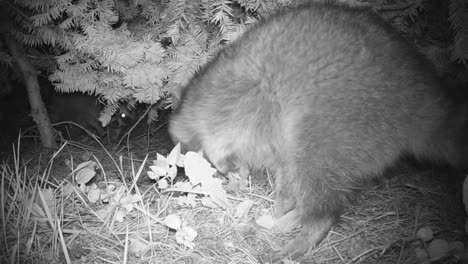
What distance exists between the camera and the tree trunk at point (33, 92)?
2.98 m

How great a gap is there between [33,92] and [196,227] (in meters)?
1.66

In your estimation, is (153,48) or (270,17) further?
(153,48)

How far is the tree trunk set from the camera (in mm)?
2984

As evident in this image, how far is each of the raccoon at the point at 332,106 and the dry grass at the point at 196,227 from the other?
0.55ft

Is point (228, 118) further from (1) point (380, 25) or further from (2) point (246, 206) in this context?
(1) point (380, 25)

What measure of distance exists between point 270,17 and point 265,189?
4.06ft

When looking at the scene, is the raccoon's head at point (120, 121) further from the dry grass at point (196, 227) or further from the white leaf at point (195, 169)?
the white leaf at point (195, 169)

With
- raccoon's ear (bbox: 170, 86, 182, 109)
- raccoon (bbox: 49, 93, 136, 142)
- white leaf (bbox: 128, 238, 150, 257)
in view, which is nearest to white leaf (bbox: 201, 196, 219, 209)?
white leaf (bbox: 128, 238, 150, 257)

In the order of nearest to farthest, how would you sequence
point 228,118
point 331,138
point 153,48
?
point 331,138 → point 228,118 → point 153,48

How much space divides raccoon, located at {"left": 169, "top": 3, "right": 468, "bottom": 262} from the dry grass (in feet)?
0.55

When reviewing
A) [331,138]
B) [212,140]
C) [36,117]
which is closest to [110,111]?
[36,117]

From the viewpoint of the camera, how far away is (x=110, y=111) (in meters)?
3.38

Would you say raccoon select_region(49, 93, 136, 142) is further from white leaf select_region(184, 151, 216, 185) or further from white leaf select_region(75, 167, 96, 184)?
white leaf select_region(184, 151, 216, 185)

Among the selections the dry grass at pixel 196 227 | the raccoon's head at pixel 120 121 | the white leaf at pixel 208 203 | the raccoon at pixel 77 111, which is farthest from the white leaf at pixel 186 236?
the raccoon at pixel 77 111
